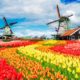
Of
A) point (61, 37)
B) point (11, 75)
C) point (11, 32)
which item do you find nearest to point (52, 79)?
point (11, 75)

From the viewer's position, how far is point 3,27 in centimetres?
8619

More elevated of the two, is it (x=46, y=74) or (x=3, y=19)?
(x=3, y=19)

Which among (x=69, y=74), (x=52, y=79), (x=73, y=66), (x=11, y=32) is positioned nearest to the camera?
(x=52, y=79)

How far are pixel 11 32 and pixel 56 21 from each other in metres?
12.8

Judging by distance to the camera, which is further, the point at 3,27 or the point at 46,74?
the point at 3,27

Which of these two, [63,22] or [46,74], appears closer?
[46,74]

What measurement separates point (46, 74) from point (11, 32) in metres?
75.1

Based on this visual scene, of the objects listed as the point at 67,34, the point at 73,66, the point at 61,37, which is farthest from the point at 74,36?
the point at 73,66

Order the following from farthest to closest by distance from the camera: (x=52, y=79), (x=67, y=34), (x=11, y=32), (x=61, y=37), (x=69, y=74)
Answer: (x=11, y=32)
(x=61, y=37)
(x=67, y=34)
(x=69, y=74)
(x=52, y=79)

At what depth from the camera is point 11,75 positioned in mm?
9773

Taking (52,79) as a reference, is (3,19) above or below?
above

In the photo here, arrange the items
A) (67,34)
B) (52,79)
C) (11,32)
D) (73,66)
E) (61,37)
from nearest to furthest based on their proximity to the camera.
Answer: (52,79)
(73,66)
(67,34)
(61,37)
(11,32)

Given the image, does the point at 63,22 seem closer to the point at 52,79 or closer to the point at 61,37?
the point at 61,37

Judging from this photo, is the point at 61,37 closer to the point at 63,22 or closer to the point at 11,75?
the point at 63,22
